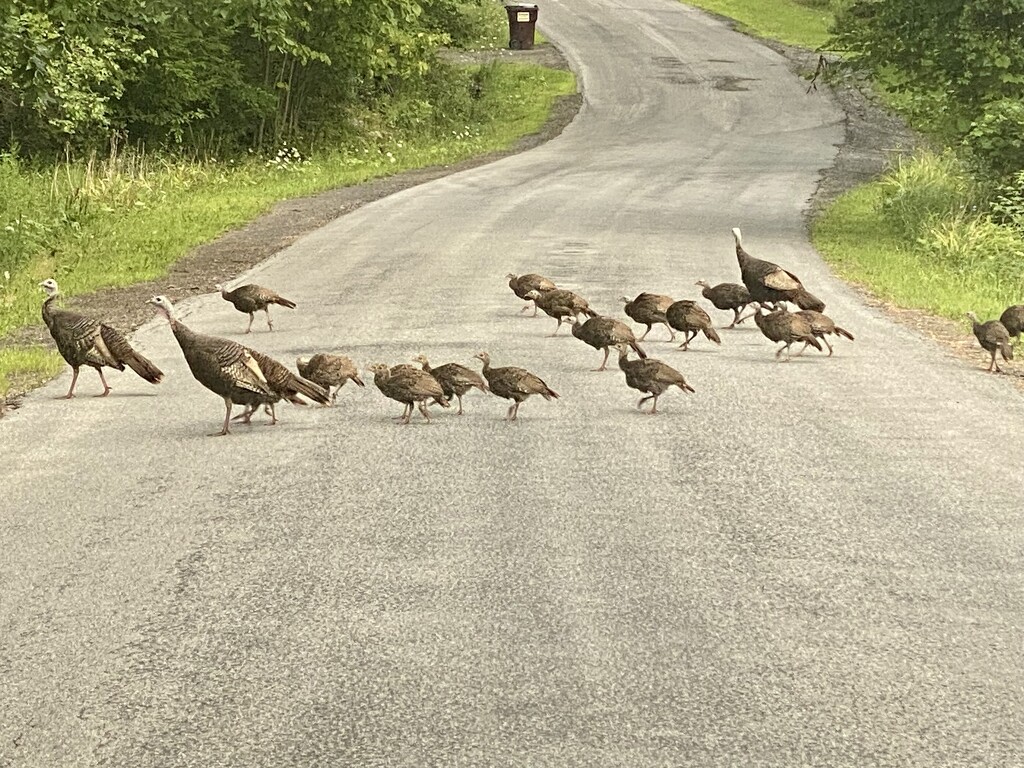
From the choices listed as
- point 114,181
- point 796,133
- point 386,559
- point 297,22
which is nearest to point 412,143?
point 297,22

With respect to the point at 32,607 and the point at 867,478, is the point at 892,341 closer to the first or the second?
the point at 867,478

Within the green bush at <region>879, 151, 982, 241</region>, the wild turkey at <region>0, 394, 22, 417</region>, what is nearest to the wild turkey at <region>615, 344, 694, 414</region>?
the wild turkey at <region>0, 394, 22, 417</region>

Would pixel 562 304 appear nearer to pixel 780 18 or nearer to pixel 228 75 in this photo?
pixel 228 75

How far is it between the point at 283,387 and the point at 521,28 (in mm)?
46117

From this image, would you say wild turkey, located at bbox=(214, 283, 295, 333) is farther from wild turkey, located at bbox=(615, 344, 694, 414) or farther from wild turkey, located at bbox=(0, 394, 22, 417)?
wild turkey, located at bbox=(615, 344, 694, 414)

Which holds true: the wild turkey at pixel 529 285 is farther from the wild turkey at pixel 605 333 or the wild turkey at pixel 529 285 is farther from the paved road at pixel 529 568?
the wild turkey at pixel 605 333

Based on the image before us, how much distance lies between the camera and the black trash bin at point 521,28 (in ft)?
182

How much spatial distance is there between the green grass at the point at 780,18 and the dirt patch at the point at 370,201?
140 inches

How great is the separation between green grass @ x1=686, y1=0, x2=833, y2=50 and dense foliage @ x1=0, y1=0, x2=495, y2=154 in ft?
67.2

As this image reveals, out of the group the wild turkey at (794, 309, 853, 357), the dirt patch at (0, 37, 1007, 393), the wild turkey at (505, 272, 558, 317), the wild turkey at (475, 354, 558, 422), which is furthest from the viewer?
the dirt patch at (0, 37, 1007, 393)

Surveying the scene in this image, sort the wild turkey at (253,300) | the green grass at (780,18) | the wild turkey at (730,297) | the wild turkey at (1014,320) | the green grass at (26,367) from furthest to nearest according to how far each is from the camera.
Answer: the green grass at (780,18), the wild turkey at (253,300), the wild turkey at (730,297), the wild turkey at (1014,320), the green grass at (26,367)

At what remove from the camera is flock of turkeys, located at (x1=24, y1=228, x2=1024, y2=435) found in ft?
37.7

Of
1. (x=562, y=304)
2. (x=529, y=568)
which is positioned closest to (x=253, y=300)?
(x=562, y=304)

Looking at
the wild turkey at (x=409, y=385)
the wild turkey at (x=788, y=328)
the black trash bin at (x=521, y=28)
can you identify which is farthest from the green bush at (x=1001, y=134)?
the black trash bin at (x=521, y=28)
